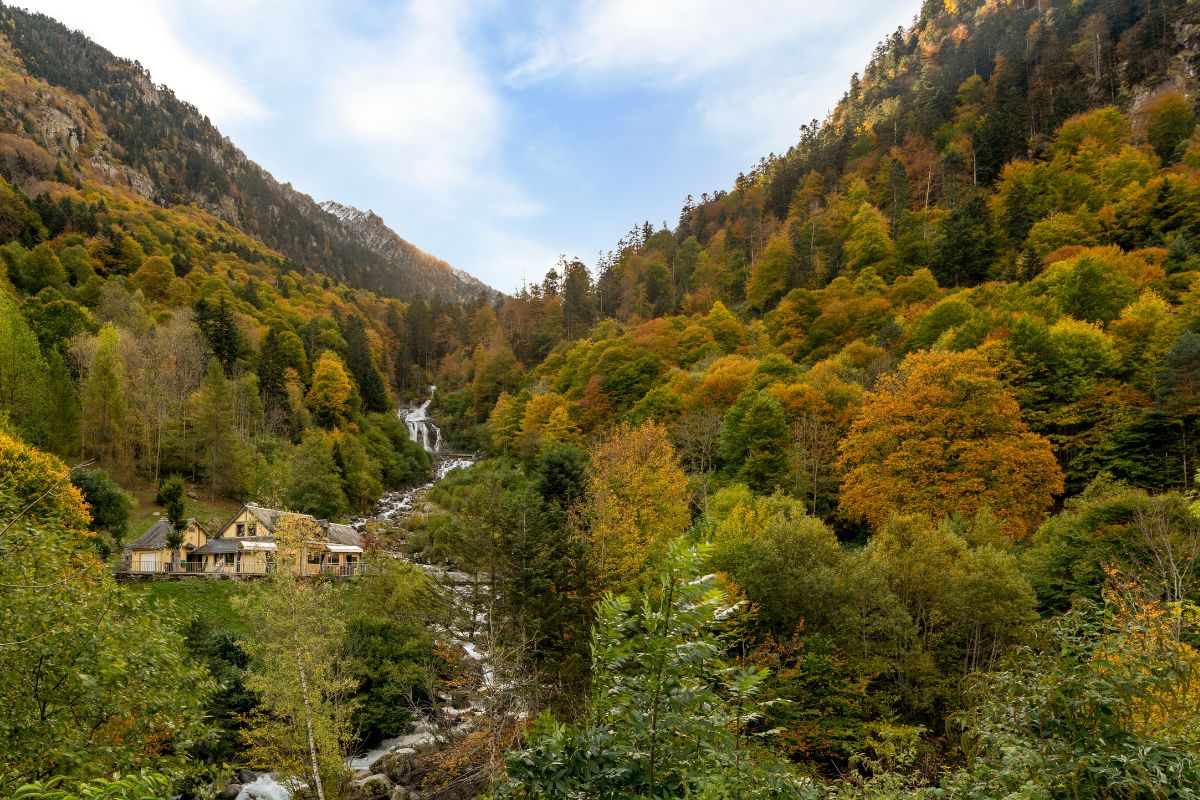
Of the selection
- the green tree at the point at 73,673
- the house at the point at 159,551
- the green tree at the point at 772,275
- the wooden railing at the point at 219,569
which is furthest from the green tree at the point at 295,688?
the green tree at the point at 772,275

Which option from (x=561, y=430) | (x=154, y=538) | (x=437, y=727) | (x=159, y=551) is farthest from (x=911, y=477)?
(x=154, y=538)

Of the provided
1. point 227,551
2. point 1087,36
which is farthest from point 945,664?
point 1087,36

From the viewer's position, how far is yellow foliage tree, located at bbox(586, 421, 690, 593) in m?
21.7

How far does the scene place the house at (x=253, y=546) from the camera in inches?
1378

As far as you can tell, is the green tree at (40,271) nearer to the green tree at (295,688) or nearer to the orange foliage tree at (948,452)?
the green tree at (295,688)

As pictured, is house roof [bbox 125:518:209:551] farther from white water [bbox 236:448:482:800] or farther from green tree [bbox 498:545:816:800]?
green tree [bbox 498:545:816:800]

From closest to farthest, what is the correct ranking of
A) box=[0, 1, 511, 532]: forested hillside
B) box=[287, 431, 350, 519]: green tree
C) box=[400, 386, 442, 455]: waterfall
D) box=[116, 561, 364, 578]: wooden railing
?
box=[116, 561, 364, 578]: wooden railing → box=[0, 1, 511, 532]: forested hillside → box=[287, 431, 350, 519]: green tree → box=[400, 386, 442, 455]: waterfall

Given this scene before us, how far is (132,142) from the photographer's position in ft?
417

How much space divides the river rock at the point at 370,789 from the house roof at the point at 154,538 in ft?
79.0

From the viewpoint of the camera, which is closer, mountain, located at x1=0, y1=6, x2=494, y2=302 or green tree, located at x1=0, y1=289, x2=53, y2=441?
green tree, located at x1=0, y1=289, x2=53, y2=441

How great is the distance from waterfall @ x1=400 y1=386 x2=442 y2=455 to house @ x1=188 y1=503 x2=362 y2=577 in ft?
136

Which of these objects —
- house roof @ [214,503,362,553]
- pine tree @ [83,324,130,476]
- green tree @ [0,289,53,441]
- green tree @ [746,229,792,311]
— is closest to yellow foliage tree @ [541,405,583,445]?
house roof @ [214,503,362,553]

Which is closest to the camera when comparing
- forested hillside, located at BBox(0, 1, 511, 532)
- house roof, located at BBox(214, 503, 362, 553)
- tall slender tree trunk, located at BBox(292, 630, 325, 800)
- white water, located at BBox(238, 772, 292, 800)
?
tall slender tree trunk, located at BBox(292, 630, 325, 800)

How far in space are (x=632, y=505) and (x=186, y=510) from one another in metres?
35.1
